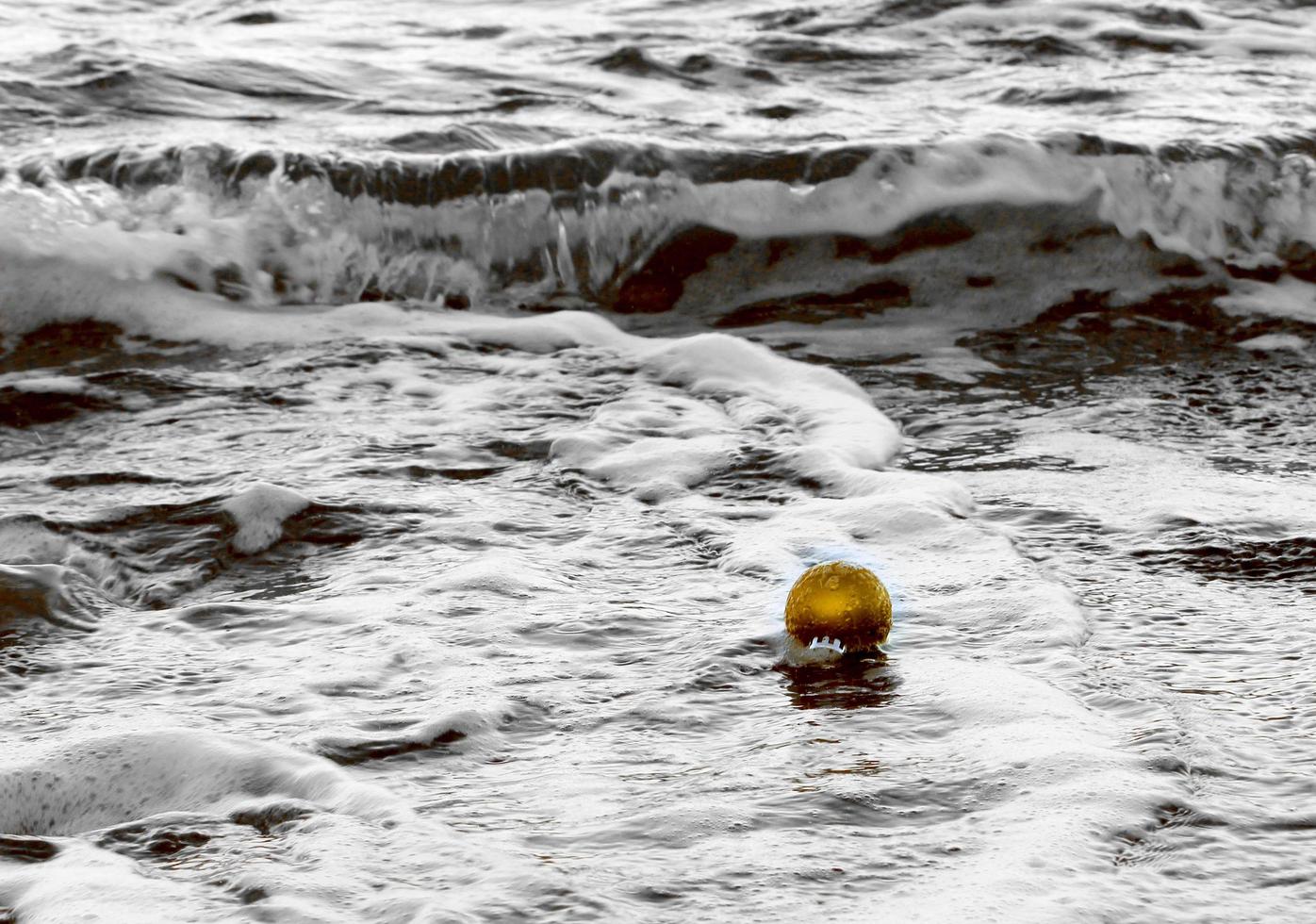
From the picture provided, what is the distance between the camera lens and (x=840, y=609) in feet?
7.95

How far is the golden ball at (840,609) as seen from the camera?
7.97 feet

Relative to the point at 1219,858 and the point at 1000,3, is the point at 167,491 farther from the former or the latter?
the point at 1000,3

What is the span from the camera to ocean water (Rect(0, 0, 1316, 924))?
196 centimetres

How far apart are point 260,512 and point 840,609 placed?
1.24 meters

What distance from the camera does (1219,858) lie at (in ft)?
6.17

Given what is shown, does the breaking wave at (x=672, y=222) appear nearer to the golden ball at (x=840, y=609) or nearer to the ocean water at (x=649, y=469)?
the ocean water at (x=649, y=469)

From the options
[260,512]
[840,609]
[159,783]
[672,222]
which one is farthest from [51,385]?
[840,609]

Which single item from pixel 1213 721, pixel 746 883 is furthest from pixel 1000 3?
pixel 746 883

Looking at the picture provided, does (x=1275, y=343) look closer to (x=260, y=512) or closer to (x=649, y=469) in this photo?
(x=649, y=469)

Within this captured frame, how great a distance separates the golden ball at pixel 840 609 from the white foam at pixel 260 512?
3.50ft

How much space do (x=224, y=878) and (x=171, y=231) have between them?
3.52m

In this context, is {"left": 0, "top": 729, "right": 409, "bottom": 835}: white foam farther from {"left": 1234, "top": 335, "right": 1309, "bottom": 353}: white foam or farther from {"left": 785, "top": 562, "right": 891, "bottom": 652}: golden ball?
{"left": 1234, "top": 335, "right": 1309, "bottom": 353}: white foam

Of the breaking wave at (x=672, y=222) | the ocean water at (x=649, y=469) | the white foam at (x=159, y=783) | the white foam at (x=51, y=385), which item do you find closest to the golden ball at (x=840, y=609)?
the ocean water at (x=649, y=469)

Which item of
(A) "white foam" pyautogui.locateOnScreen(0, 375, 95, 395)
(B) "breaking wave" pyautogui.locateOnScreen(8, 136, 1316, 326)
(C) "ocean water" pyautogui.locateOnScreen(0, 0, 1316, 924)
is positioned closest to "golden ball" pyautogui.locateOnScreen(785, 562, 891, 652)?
(C) "ocean water" pyautogui.locateOnScreen(0, 0, 1316, 924)
